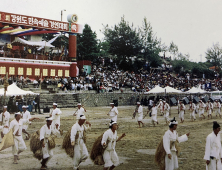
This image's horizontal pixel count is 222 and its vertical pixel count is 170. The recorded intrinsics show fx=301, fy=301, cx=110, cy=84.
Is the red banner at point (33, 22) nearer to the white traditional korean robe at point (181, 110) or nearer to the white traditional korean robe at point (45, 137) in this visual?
the white traditional korean robe at point (181, 110)

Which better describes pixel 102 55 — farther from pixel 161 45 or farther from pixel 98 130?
pixel 98 130

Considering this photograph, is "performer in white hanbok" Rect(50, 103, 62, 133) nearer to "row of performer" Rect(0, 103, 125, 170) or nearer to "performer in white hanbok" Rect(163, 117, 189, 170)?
"row of performer" Rect(0, 103, 125, 170)

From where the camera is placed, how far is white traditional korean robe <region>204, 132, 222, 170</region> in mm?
7633

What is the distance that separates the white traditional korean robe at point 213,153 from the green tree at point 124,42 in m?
49.0

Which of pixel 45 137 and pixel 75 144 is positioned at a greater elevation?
pixel 45 137

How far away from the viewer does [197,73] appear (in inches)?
2445

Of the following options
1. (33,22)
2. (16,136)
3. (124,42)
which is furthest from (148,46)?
(16,136)

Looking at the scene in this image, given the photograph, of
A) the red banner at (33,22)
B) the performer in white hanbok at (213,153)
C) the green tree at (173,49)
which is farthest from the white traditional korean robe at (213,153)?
the green tree at (173,49)

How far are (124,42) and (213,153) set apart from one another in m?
51.1

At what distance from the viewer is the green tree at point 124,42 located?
57438 millimetres

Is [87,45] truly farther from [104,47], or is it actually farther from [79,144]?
[79,144]

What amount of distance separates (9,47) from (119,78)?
614 inches

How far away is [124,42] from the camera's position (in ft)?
190

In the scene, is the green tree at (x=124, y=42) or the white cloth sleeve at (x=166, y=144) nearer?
the white cloth sleeve at (x=166, y=144)
